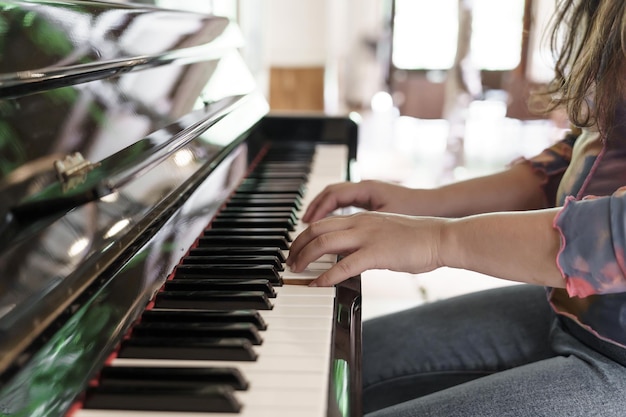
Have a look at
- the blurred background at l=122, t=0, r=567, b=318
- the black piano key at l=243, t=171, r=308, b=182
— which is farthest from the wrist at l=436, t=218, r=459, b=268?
the blurred background at l=122, t=0, r=567, b=318

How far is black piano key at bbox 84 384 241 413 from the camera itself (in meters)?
0.59

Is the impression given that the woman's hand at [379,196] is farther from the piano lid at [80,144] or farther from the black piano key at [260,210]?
the piano lid at [80,144]

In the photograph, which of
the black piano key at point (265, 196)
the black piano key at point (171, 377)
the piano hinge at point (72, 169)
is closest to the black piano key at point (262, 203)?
the black piano key at point (265, 196)

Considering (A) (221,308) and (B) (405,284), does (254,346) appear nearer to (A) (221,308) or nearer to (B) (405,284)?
(A) (221,308)

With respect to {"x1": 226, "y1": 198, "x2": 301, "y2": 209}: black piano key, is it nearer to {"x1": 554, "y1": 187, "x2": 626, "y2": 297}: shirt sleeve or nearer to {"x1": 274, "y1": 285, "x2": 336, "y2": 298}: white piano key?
{"x1": 274, "y1": 285, "x2": 336, "y2": 298}: white piano key

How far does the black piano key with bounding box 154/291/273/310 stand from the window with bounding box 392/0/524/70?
7.60 meters

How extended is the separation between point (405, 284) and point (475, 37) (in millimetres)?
5868

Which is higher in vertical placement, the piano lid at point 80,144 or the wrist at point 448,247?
the piano lid at point 80,144

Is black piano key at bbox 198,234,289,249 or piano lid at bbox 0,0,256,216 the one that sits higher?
piano lid at bbox 0,0,256,216

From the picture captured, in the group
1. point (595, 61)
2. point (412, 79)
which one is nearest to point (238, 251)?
point (595, 61)

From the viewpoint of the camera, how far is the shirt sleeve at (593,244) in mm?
775

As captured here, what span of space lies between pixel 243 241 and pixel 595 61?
57cm

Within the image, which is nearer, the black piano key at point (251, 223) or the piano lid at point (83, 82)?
the piano lid at point (83, 82)

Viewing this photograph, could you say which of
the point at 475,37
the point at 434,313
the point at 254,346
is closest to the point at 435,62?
the point at 475,37
